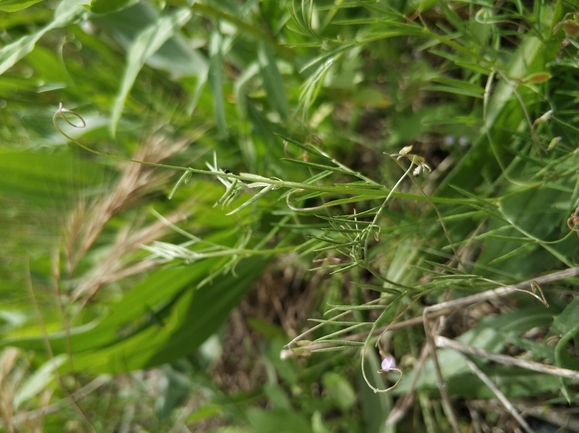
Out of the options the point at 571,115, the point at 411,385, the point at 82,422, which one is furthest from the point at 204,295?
the point at 571,115

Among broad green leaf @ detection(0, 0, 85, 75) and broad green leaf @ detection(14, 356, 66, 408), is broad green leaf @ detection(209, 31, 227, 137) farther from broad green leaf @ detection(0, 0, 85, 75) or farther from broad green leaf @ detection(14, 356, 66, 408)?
broad green leaf @ detection(14, 356, 66, 408)

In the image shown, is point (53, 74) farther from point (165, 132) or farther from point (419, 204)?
point (419, 204)

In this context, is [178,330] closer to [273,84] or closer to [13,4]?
[273,84]

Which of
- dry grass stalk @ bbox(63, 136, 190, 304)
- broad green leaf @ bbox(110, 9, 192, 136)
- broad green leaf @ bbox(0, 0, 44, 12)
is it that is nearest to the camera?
broad green leaf @ bbox(0, 0, 44, 12)

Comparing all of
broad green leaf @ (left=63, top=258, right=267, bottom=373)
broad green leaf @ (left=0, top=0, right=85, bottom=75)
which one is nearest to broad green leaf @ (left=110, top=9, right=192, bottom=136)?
broad green leaf @ (left=0, top=0, right=85, bottom=75)

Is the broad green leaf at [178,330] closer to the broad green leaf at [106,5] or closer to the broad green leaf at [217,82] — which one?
the broad green leaf at [217,82]

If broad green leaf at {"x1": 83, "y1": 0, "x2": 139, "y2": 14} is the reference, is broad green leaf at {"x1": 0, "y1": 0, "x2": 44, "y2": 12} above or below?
above

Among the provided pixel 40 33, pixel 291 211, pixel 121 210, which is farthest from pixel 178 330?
pixel 40 33
